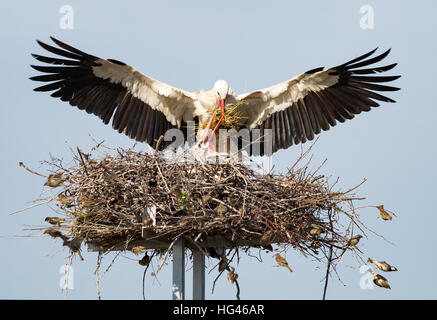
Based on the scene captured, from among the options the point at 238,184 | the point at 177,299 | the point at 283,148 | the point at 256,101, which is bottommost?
the point at 177,299

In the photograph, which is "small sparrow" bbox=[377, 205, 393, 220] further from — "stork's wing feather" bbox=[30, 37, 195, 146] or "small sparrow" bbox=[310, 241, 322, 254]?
"stork's wing feather" bbox=[30, 37, 195, 146]

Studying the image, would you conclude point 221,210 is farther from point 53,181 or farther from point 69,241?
point 53,181

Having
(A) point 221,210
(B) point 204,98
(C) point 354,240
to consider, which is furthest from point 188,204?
(B) point 204,98

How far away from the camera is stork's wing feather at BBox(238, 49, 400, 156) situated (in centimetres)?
684

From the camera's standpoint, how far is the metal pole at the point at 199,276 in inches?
208

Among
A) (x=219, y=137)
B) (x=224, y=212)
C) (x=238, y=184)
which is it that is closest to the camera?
(x=224, y=212)

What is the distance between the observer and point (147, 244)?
16.8ft

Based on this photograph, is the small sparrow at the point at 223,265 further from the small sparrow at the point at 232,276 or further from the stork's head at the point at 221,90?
the stork's head at the point at 221,90

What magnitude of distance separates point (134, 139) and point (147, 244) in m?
1.99

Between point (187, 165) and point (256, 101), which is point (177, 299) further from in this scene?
point (256, 101)

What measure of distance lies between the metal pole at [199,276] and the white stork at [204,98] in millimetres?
1759

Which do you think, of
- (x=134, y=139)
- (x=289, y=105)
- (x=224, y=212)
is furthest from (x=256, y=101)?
(x=224, y=212)

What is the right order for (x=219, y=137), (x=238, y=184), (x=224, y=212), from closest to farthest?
(x=224, y=212) < (x=238, y=184) < (x=219, y=137)

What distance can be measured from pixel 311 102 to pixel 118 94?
1.89 metres
